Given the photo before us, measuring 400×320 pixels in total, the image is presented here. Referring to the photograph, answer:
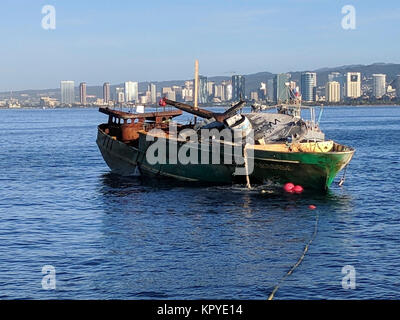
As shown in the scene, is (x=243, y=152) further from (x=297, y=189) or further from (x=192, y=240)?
(x=192, y=240)

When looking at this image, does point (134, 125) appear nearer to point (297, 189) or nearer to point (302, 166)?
point (297, 189)

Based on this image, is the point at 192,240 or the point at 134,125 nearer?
the point at 192,240

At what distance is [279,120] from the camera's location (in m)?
52.0

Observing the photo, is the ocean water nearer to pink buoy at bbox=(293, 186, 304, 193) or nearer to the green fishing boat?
pink buoy at bbox=(293, 186, 304, 193)

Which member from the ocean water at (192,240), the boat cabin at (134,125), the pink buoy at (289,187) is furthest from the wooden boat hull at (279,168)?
the boat cabin at (134,125)

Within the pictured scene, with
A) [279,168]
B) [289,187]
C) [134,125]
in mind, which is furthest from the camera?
[134,125]

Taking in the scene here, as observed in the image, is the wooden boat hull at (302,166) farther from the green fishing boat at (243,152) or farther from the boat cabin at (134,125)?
the boat cabin at (134,125)

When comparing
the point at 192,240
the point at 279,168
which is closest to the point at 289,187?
the point at 279,168

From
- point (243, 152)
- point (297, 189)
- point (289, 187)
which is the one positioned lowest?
point (297, 189)

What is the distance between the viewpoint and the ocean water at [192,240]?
24.5 m

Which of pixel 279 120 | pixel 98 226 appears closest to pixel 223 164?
pixel 279 120

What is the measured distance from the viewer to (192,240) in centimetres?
3228

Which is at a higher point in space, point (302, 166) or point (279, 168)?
point (302, 166)

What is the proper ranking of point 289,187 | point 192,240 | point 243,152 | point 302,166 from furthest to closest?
point 243,152 → point 289,187 → point 302,166 → point 192,240
